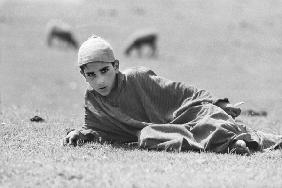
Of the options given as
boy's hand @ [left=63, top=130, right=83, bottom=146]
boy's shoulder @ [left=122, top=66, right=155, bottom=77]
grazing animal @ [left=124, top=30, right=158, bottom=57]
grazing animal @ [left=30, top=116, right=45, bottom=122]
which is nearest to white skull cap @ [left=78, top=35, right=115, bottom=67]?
boy's shoulder @ [left=122, top=66, right=155, bottom=77]

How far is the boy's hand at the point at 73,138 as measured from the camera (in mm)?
6809

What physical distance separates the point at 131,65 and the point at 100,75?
18.9 metres

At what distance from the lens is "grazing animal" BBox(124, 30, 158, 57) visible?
3004 cm

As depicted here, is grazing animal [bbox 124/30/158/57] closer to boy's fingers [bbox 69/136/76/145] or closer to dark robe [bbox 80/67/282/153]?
dark robe [bbox 80/67/282/153]

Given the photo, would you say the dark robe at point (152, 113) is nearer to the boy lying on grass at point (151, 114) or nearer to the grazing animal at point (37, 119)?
the boy lying on grass at point (151, 114)

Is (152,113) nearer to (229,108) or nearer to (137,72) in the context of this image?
(137,72)

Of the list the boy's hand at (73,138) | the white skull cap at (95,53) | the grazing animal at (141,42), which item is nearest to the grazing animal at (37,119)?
the boy's hand at (73,138)

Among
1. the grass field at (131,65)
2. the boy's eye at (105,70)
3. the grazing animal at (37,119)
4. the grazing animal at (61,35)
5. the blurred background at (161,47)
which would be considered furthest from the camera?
the grazing animal at (61,35)

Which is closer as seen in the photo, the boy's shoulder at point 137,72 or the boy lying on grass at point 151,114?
the boy lying on grass at point 151,114

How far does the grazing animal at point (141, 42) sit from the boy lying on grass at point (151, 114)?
2239cm

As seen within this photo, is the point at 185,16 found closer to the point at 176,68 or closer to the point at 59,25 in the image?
the point at 59,25

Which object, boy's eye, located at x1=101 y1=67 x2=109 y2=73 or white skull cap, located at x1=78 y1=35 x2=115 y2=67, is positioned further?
boy's eye, located at x1=101 y1=67 x2=109 y2=73

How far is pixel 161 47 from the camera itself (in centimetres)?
3145

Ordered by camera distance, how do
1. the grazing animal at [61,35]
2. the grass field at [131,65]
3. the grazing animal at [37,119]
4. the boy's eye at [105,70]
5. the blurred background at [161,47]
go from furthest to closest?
1. the grazing animal at [61,35]
2. the blurred background at [161,47]
3. the grazing animal at [37,119]
4. the boy's eye at [105,70]
5. the grass field at [131,65]
